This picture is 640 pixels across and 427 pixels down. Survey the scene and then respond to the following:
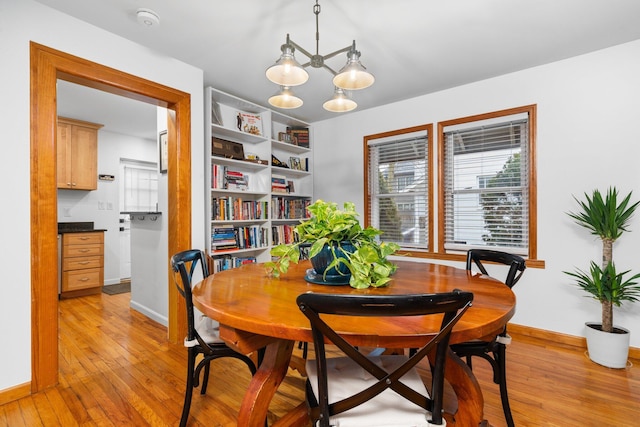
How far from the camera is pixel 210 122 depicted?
9.84ft

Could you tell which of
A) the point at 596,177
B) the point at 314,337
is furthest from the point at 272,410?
the point at 596,177

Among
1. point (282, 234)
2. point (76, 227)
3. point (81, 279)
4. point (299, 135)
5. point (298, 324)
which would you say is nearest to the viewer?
point (298, 324)

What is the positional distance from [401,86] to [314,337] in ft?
9.67

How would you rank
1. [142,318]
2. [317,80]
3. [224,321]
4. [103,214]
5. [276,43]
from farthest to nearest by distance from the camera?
→ [103,214], [142,318], [317,80], [276,43], [224,321]

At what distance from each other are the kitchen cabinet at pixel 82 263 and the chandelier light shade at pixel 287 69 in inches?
156

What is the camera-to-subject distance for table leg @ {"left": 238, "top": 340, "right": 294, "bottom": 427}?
109 centimetres

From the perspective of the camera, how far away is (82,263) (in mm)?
4109

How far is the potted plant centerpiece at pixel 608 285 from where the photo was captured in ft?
7.07

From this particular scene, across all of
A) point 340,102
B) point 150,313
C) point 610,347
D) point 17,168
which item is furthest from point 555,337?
point 17,168

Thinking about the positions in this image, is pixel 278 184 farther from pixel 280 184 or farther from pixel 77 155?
pixel 77 155

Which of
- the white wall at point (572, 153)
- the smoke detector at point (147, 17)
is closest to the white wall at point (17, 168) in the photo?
the smoke detector at point (147, 17)

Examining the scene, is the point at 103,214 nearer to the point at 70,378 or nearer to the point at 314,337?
the point at 70,378

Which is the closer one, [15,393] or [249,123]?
[15,393]

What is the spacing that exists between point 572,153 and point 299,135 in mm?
2970
